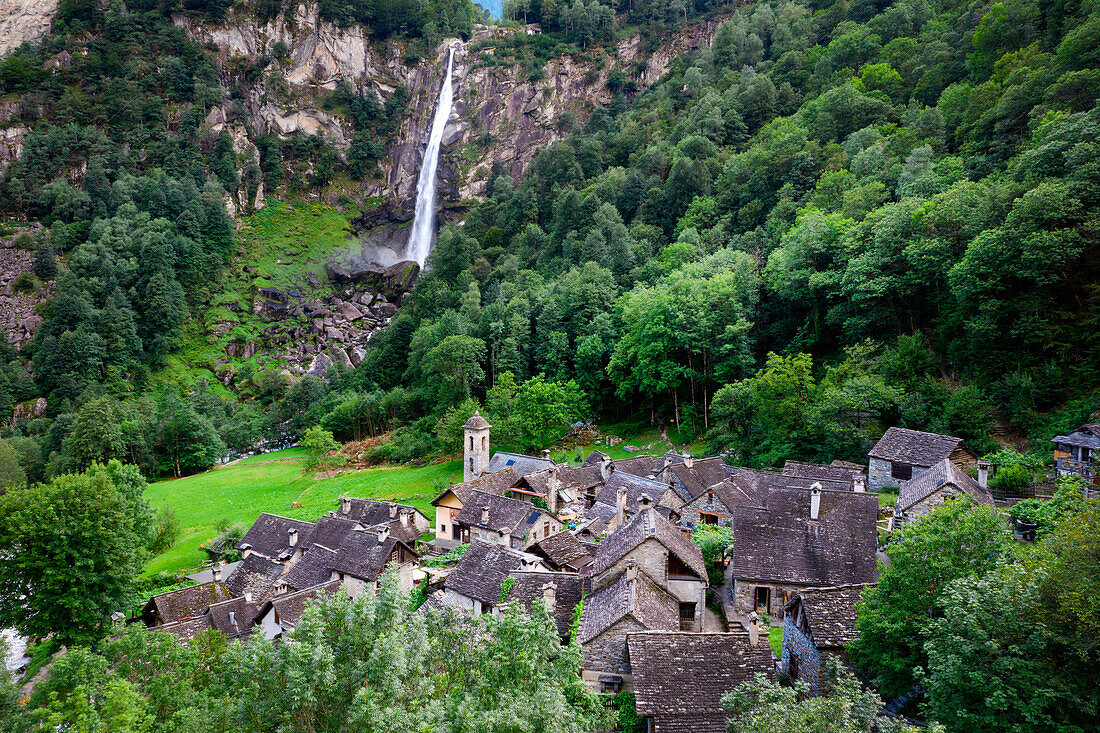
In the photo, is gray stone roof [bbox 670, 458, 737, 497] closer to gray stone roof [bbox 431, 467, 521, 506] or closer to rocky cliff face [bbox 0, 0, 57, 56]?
gray stone roof [bbox 431, 467, 521, 506]

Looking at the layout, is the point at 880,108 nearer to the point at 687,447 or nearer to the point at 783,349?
the point at 783,349

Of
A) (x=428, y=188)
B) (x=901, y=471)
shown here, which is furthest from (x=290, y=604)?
(x=428, y=188)

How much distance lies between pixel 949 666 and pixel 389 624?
42.3ft

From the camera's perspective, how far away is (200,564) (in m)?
44.1

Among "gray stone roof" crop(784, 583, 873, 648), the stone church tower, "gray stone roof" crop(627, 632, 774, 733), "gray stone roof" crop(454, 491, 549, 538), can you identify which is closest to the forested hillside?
the stone church tower

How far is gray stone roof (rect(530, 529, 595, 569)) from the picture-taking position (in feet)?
100

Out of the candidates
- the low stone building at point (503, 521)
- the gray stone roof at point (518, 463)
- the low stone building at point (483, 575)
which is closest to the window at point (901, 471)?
the low stone building at point (503, 521)

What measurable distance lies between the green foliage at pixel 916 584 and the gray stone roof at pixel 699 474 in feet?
72.2

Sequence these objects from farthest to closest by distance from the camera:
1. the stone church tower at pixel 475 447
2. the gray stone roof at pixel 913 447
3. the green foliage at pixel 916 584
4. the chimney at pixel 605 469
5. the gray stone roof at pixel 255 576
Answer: the stone church tower at pixel 475 447, the chimney at pixel 605 469, the gray stone roof at pixel 913 447, the gray stone roof at pixel 255 576, the green foliage at pixel 916 584

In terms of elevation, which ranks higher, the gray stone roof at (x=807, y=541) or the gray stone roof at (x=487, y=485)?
the gray stone roof at (x=807, y=541)

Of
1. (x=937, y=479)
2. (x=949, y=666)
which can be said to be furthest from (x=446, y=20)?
(x=949, y=666)

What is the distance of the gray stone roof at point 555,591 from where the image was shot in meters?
23.6

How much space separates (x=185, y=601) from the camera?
33.6 meters

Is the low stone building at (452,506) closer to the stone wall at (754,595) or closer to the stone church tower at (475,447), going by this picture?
the stone church tower at (475,447)
